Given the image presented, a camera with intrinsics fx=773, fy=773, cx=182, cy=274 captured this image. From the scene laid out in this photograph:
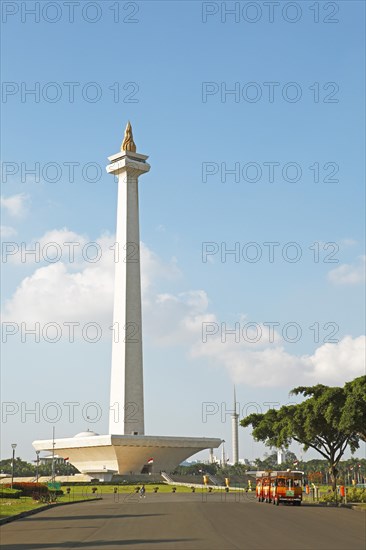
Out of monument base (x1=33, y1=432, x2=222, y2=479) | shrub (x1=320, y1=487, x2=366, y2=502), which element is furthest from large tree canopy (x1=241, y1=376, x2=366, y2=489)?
monument base (x1=33, y1=432, x2=222, y2=479)

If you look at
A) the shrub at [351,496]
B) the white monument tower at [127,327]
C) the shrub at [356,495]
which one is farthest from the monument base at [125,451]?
the shrub at [356,495]

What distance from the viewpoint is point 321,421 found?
2073 inches

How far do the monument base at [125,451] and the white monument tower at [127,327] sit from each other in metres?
2.37

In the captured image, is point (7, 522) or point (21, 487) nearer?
point (7, 522)

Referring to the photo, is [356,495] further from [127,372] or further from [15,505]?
[127,372]

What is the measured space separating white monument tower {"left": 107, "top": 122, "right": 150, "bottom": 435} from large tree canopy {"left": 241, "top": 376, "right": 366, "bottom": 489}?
29789 millimetres

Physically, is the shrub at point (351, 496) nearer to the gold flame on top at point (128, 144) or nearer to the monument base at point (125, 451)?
the monument base at point (125, 451)

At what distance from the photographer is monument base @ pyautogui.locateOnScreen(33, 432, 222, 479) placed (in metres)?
88.7

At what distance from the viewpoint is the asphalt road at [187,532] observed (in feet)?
62.5

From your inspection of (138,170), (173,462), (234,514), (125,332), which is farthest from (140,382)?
(234,514)

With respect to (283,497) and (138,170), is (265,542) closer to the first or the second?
(283,497)

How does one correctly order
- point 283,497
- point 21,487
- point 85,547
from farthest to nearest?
point 21,487
point 283,497
point 85,547

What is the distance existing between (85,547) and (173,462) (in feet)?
269

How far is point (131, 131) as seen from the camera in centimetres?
10275
